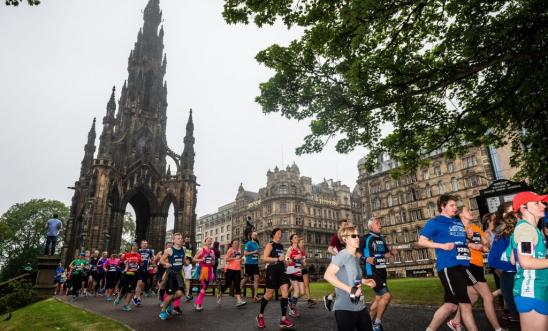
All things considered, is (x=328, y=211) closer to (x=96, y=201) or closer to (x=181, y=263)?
(x=96, y=201)

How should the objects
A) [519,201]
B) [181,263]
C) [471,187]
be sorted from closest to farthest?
[519,201]
[181,263]
[471,187]

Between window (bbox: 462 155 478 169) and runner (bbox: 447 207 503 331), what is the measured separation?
45.0 m

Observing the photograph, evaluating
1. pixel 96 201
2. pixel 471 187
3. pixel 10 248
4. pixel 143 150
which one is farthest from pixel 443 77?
pixel 10 248

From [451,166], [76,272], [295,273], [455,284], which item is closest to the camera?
[455,284]

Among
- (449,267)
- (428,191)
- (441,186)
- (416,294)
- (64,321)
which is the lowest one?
(64,321)

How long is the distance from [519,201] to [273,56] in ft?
26.8

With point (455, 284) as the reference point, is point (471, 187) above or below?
above

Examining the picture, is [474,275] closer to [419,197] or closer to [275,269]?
[275,269]

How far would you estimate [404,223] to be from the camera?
160ft

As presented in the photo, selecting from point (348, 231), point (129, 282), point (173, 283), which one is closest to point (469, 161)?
point (129, 282)

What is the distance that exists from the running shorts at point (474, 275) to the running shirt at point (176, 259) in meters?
6.96

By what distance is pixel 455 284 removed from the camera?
178 inches

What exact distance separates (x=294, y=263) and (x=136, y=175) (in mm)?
30873

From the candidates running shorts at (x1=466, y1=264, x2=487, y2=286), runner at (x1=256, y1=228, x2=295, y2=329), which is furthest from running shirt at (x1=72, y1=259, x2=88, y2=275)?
running shorts at (x1=466, y1=264, x2=487, y2=286)
